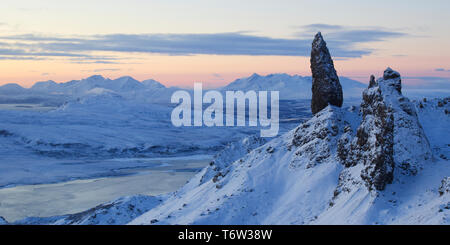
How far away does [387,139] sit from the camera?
22.4 metres

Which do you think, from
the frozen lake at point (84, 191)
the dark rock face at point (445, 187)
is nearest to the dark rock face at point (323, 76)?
the dark rock face at point (445, 187)

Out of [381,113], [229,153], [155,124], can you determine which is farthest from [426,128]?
[155,124]

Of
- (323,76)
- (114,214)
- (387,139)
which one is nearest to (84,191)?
(114,214)

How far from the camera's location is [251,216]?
2625 cm

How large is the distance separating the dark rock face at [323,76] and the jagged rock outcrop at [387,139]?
7609 millimetres

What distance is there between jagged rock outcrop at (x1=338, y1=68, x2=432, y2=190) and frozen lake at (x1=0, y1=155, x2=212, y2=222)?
133ft

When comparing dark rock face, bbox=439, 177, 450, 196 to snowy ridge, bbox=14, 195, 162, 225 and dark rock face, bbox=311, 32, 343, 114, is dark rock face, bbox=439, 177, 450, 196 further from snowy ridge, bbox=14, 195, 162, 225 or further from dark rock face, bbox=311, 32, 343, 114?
snowy ridge, bbox=14, 195, 162, 225

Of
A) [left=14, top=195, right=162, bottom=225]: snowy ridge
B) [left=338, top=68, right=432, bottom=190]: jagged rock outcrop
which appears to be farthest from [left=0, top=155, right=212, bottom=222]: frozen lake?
[left=338, top=68, right=432, bottom=190]: jagged rock outcrop

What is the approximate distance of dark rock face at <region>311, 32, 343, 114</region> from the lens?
34344mm

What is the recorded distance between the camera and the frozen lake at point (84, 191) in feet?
182

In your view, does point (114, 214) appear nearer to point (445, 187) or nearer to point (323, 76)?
point (323, 76)

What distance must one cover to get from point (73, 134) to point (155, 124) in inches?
1805

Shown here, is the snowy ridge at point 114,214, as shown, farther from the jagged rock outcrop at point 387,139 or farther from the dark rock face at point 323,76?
the jagged rock outcrop at point 387,139

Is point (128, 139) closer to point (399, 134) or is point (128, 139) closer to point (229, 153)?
point (229, 153)
